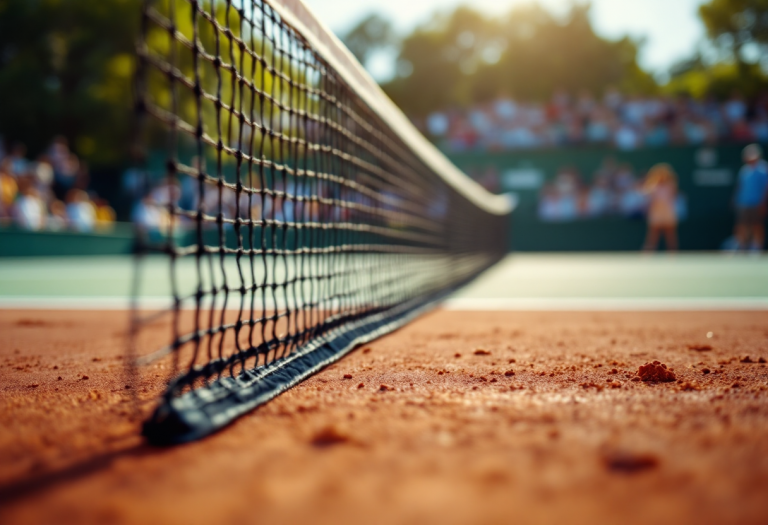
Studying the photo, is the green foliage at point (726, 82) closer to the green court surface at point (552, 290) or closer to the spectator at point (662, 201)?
the spectator at point (662, 201)

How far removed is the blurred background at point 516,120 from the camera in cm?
1466

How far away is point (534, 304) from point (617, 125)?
1523 cm

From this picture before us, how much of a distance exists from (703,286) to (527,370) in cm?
447

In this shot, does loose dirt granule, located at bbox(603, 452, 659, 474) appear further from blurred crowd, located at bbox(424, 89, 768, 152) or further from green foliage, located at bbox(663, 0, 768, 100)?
green foliage, located at bbox(663, 0, 768, 100)

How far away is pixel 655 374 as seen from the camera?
1808 millimetres

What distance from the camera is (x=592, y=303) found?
4.60m

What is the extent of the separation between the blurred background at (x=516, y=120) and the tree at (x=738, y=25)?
0.07 m

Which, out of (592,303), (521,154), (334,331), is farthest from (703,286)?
(521,154)

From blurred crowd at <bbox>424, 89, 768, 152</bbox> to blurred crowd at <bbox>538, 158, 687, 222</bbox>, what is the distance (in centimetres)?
94

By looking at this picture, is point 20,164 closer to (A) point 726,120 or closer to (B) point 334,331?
(B) point 334,331

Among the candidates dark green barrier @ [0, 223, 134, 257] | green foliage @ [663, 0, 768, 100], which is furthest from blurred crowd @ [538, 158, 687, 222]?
green foliage @ [663, 0, 768, 100]

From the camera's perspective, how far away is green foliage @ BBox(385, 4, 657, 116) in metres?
37.8

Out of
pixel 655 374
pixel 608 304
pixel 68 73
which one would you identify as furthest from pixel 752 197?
pixel 68 73

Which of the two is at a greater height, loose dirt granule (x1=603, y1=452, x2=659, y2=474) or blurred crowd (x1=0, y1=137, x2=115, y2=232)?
blurred crowd (x1=0, y1=137, x2=115, y2=232)
